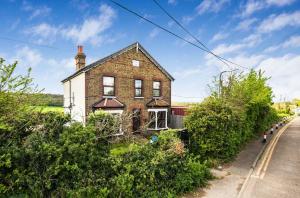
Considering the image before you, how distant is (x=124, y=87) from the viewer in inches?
858

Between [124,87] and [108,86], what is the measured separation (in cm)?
169

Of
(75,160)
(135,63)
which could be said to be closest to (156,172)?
(75,160)

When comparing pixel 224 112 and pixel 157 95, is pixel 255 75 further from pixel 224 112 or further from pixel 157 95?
pixel 224 112

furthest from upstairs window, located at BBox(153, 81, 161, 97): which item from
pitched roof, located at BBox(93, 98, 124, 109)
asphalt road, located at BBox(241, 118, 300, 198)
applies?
asphalt road, located at BBox(241, 118, 300, 198)

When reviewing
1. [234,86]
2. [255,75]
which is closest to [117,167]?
[234,86]

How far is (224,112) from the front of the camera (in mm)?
12500

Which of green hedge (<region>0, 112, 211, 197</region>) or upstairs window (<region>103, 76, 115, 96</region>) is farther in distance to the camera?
upstairs window (<region>103, 76, 115, 96</region>)

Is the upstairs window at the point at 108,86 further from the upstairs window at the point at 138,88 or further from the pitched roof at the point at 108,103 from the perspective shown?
the upstairs window at the point at 138,88

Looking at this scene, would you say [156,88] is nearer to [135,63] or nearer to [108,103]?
[135,63]

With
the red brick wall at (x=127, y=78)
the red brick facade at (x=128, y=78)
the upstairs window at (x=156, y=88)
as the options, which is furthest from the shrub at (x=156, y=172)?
the upstairs window at (x=156, y=88)

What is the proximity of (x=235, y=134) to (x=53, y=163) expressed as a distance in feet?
36.3

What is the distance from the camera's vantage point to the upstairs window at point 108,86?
2065 cm

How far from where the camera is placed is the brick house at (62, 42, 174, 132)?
19.9 m

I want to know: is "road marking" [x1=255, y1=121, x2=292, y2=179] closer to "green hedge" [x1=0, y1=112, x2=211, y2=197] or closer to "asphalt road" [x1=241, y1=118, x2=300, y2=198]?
"asphalt road" [x1=241, y1=118, x2=300, y2=198]
